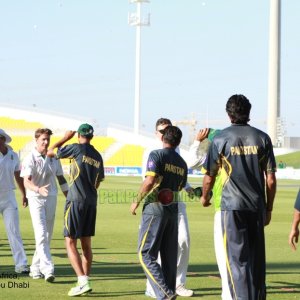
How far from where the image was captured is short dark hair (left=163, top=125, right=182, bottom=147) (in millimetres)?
9367

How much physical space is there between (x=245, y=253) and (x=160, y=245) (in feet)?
6.31

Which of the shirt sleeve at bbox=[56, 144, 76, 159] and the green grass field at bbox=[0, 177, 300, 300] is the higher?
the shirt sleeve at bbox=[56, 144, 76, 159]

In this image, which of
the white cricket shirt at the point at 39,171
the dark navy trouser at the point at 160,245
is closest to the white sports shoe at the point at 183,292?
the dark navy trouser at the point at 160,245

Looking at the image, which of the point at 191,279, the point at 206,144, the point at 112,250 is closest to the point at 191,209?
the point at 112,250

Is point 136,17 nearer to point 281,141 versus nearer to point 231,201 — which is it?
point 281,141

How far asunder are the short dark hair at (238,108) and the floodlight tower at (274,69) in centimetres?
8142

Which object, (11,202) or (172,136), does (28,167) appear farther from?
(172,136)

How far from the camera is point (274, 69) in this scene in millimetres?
92000

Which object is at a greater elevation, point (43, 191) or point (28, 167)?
point (28, 167)

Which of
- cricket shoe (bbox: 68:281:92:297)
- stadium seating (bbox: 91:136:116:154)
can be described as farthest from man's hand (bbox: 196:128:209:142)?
stadium seating (bbox: 91:136:116:154)

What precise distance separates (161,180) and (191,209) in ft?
64.9

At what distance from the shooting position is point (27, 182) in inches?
447

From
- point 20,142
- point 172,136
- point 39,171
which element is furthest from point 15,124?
point 172,136

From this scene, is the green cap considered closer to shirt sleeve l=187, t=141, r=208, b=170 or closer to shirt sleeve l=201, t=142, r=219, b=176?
shirt sleeve l=187, t=141, r=208, b=170
